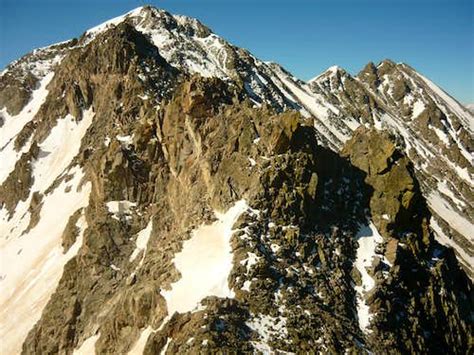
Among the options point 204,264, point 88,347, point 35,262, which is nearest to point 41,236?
point 35,262

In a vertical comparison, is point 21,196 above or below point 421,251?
above

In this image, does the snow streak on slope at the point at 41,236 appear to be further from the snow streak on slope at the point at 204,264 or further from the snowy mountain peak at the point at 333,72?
the snowy mountain peak at the point at 333,72

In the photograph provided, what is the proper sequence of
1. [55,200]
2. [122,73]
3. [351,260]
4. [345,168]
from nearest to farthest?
[351,260]
[345,168]
[55,200]
[122,73]

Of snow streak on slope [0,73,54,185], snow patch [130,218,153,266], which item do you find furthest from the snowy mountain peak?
snow patch [130,218,153,266]

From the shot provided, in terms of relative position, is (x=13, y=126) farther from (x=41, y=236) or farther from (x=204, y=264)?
(x=204, y=264)

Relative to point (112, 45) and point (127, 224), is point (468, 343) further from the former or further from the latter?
point (112, 45)

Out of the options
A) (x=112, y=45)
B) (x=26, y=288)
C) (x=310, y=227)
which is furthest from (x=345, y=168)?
(x=112, y=45)

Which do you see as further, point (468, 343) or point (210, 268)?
point (468, 343)

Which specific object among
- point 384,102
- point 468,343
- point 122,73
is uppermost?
point 384,102

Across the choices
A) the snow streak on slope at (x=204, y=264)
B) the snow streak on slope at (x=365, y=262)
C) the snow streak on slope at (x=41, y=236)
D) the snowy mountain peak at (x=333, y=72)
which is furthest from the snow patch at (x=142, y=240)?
the snowy mountain peak at (x=333, y=72)
